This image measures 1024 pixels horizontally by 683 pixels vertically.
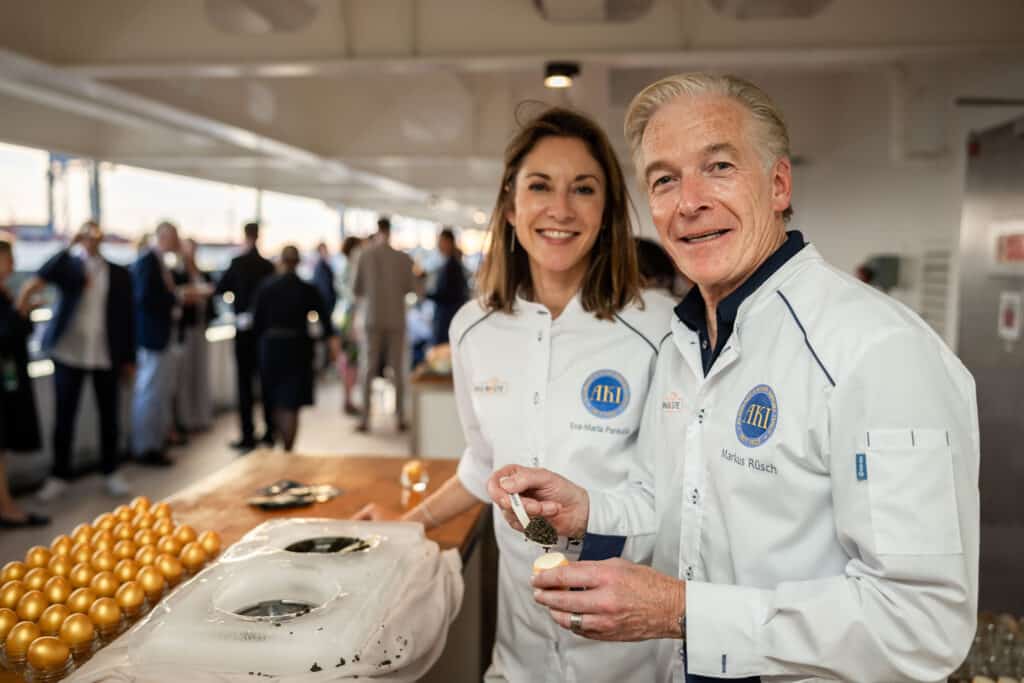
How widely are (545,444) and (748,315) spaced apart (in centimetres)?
65

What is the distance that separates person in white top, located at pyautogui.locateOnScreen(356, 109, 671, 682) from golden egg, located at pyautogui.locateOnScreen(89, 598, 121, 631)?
83 cm

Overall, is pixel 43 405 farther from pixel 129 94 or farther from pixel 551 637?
pixel 551 637

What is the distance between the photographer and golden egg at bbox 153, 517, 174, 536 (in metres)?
1.97

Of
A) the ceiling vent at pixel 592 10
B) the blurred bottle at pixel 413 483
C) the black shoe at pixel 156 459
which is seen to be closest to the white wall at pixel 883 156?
the ceiling vent at pixel 592 10

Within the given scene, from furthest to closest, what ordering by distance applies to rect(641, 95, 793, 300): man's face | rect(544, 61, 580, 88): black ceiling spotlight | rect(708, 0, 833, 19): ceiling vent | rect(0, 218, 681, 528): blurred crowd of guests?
1. rect(0, 218, 681, 528): blurred crowd of guests
2. rect(544, 61, 580, 88): black ceiling spotlight
3. rect(708, 0, 833, 19): ceiling vent
4. rect(641, 95, 793, 300): man's face

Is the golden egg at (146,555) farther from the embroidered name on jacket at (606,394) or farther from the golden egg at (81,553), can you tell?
the embroidered name on jacket at (606,394)

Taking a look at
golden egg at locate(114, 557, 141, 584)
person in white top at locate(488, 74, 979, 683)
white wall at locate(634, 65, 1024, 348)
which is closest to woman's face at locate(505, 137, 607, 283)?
person in white top at locate(488, 74, 979, 683)

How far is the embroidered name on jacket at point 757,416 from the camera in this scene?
122 cm

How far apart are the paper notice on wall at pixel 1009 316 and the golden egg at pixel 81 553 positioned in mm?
3558

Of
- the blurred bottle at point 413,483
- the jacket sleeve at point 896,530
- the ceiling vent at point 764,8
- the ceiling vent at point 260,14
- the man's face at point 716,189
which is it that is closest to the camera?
the jacket sleeve at point 896,530

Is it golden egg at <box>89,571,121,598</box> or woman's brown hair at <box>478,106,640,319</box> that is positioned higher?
woman's brown hair at <box>478,106,640,319</box>

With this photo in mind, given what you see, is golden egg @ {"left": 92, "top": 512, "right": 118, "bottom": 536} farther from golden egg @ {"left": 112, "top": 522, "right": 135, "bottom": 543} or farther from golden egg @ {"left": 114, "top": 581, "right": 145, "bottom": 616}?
golden egg @ {"left": 114, "top": 581, "right": 145, "bottom": 616}

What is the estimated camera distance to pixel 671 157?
1.33m

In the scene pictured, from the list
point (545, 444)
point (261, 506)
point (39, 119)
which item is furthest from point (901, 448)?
point (39, 119)
